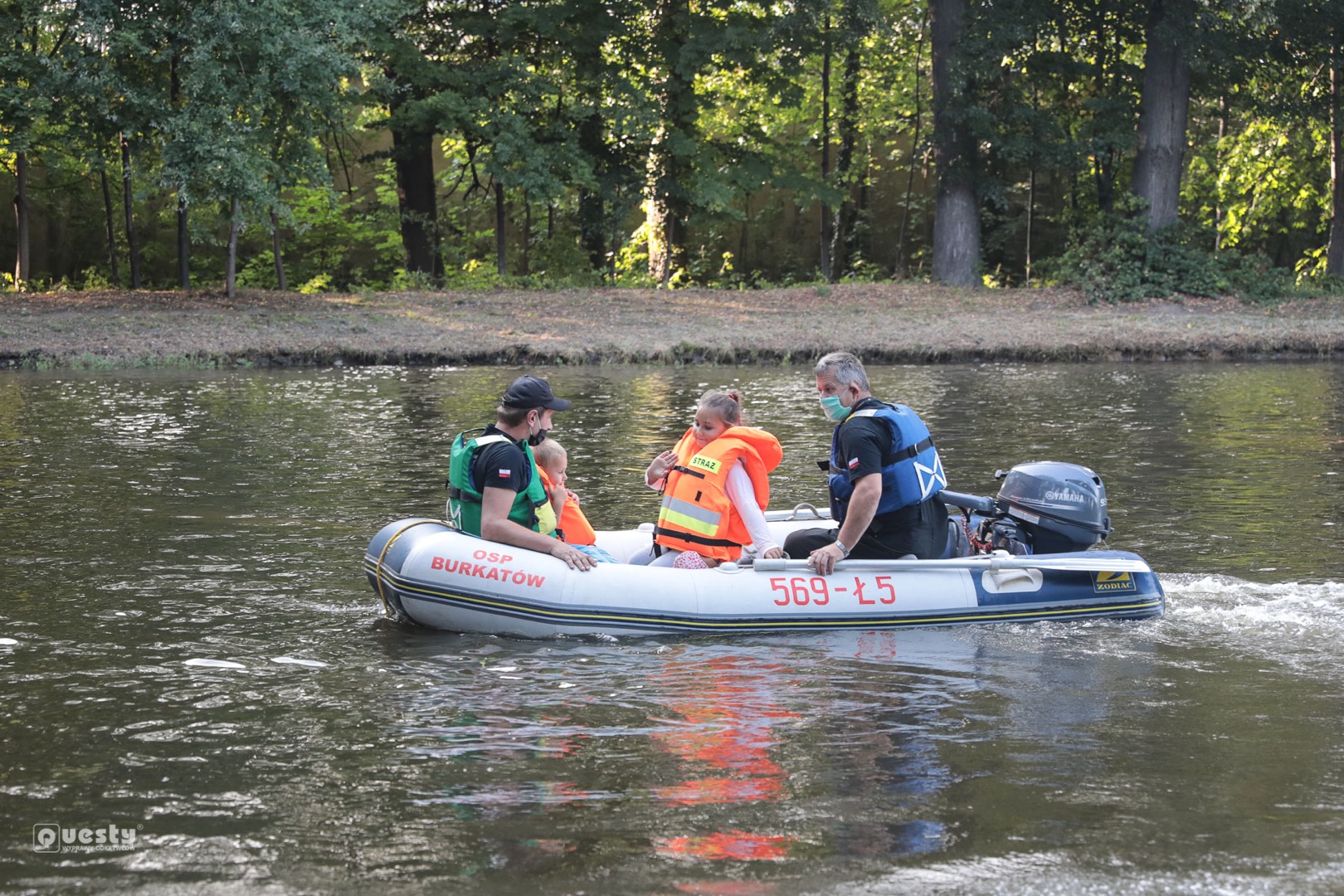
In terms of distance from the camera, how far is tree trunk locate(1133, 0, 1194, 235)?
Result: 25.3m

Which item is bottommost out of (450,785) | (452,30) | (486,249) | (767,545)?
(450,785)

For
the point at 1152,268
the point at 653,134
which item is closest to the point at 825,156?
the point at 653,134

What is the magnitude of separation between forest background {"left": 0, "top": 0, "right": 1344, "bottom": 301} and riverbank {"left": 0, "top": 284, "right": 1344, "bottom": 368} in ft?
5.07

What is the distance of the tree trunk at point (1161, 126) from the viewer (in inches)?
996

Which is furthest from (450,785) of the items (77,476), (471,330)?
(471,330)

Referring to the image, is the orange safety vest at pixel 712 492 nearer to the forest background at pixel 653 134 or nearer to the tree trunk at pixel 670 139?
the forest background at pixel 653 134

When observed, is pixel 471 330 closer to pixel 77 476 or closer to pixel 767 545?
pixel 77 476

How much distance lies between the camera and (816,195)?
2864cm

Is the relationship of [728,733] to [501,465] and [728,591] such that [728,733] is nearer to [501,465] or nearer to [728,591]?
[728,591]

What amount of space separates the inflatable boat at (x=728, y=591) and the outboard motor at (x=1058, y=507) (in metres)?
0.08

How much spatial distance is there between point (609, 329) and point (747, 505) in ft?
53.0

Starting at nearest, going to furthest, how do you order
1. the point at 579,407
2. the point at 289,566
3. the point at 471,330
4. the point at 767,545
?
the point at 767,545 → the point at 289,566 → the point at 579,407 → the point at 471,330

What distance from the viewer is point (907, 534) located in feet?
22.8

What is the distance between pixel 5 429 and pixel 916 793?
447 inches
